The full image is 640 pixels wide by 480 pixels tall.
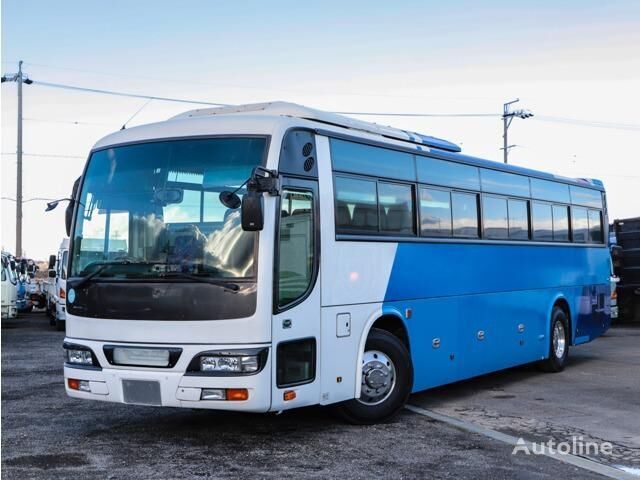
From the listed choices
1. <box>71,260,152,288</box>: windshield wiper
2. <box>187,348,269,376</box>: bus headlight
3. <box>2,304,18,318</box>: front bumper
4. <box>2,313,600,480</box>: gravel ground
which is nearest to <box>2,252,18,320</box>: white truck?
<box>2,304,18,318</box>: front bumper

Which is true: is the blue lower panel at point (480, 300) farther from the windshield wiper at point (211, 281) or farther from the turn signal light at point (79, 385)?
the turn signal light at point (79, 385)

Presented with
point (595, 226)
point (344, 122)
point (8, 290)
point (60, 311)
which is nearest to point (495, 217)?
point (344, 122)

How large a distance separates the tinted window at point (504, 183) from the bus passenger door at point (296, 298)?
4244mm

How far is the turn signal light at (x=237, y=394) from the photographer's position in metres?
7.46

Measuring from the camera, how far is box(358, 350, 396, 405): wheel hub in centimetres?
905

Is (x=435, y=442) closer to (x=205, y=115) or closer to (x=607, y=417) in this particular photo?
(x=607, y=417)

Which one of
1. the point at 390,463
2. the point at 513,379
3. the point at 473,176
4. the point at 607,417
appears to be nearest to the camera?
the point at 390,463

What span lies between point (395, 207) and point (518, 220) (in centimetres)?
375

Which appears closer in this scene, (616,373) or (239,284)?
(239,284)

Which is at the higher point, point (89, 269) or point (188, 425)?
point (89, 269)

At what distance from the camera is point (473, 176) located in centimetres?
1163

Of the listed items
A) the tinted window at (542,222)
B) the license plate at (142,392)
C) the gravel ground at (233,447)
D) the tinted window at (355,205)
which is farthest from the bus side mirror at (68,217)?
the tinted window at (542,222)

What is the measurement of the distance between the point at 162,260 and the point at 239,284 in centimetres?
74

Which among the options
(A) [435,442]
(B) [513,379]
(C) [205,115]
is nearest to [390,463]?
(A) [435,442]
